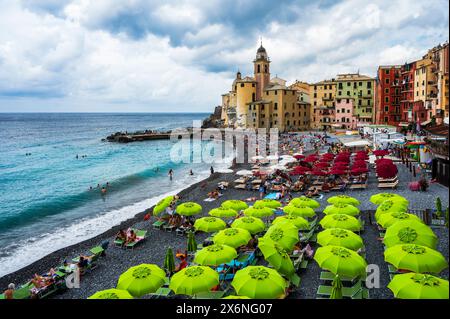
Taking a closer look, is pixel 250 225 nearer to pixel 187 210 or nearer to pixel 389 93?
pixel 187 210

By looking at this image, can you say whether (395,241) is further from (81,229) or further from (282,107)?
(282,107)

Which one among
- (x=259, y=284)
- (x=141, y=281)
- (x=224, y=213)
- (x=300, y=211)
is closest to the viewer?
(x=259, y=284)

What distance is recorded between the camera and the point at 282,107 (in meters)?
91.0

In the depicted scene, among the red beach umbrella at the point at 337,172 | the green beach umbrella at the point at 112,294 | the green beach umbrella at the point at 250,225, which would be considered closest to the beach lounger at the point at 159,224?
the green beach umbrella at the point at 250,225

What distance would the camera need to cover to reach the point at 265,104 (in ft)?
304

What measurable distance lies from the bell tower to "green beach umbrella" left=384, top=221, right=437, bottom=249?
86552mm

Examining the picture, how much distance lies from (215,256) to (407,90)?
205 feet

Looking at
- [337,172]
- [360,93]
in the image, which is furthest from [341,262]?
[360,93]

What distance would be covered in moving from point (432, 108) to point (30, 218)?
49.8 metres

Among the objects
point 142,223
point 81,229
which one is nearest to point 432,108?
point 142,223

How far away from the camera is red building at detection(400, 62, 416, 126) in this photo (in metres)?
60.2

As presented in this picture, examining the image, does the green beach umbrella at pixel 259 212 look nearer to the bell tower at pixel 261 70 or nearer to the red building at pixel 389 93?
the red building at pixel 389 93

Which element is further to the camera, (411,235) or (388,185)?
(388,185)

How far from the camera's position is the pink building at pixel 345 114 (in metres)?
86.6
